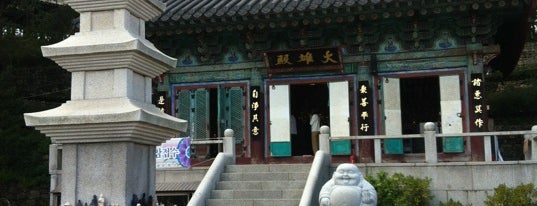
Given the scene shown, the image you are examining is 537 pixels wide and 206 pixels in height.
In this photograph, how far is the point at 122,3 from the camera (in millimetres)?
8883

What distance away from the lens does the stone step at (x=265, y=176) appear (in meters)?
13.0

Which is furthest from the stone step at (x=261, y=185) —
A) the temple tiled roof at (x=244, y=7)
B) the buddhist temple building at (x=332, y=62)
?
the temple tiled roof at (x=244, y=7)

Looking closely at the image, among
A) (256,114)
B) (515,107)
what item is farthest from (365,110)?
(515,107)

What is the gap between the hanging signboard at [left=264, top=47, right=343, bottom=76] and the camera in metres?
16.0

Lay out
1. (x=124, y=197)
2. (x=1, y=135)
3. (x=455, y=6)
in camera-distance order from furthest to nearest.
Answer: (x=1, y=135) < (x=455, y=6) < (x=124, y=197)

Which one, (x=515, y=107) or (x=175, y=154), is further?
(x=515, y=107)

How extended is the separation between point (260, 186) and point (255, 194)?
1.05ft

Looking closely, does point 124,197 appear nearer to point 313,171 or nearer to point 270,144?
point 313,171

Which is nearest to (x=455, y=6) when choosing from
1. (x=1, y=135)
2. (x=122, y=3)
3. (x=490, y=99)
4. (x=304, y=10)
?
(x=304, y=10)

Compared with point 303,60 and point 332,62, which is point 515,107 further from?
point 303,60

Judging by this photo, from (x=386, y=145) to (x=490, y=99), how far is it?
10.2 metres

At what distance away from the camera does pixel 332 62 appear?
52.7 ft

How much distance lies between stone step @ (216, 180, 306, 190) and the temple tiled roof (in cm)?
449

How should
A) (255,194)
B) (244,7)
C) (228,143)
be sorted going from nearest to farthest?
(255,194) → (228,143) → (244,7)
